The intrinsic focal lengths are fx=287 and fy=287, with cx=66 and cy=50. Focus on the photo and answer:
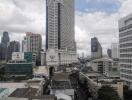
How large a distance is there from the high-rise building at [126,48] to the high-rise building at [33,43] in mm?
77823

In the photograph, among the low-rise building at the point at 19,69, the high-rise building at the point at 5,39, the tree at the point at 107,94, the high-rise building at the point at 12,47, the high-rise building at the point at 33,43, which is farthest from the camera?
the high-rise building at the point at 5,39

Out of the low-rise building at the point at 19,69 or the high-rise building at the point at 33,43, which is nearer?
the low-rise building at the point at 19,69

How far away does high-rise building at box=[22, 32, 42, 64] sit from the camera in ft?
451

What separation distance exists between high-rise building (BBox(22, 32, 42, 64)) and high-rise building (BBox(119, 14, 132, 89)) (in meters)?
77.8

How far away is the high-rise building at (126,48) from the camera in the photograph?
2266 inches

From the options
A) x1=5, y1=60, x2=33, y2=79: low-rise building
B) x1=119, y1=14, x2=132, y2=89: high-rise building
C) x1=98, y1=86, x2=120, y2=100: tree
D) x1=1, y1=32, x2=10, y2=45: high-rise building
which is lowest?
x1=98, y1=86, x2=120, y2=100: tree

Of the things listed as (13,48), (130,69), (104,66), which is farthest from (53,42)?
(130,69)

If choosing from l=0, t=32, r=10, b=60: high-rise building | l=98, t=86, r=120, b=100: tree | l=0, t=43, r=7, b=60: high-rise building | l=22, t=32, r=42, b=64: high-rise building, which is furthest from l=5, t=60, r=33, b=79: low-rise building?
l=0, t=43, r=7, b=60: high-rise building

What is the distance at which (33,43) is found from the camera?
Answer: 142250 millimetres

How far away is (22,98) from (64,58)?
99985 mm

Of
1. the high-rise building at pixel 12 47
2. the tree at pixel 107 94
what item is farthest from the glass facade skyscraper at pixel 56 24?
the tree at pixel 107 94

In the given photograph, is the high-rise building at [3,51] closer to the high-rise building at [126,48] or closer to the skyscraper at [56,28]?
the skyscraper at [56,28]

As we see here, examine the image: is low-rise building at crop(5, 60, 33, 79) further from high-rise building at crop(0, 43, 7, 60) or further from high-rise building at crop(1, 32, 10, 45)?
high-rise building at crop(1, 32, 10, 45)

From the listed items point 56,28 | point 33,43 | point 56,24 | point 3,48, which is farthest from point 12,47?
point 56,24
